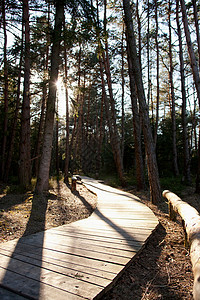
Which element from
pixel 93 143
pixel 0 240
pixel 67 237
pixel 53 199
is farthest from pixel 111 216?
pixel 93 143

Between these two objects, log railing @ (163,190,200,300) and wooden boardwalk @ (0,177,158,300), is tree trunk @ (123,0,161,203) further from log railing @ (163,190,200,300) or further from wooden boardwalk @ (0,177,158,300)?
log railing @ (163,190,200,300)

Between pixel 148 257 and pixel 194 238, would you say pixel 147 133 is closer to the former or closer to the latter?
pixel 148 257

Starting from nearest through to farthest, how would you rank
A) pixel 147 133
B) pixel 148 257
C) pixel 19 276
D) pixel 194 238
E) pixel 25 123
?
1. pixel 19 276
2. pixel 194 238
3. pixel 148 257
4. pixel 147 133
5. pixel 25 123

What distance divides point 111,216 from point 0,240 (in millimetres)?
2429

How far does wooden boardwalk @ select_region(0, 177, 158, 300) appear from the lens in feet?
6.06

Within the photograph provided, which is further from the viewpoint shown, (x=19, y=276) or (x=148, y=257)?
(x=148, y=257)

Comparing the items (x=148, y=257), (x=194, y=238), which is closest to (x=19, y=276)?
(x=148, y=257)

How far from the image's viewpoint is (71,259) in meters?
2.48

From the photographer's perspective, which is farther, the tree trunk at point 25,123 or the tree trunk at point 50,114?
the tree trunk at point 25,123

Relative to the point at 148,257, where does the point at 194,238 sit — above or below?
above

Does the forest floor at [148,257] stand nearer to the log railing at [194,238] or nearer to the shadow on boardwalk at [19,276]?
the log railing at [194,238]

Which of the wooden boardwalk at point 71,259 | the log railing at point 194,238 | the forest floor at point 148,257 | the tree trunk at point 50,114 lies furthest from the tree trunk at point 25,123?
the log railing at point 194,238

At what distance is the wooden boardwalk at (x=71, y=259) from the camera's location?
6.06 ft

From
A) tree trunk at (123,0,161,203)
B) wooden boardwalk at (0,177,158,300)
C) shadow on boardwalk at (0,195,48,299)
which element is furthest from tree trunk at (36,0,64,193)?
shadow on boardwalk at (0,195,48,299)
